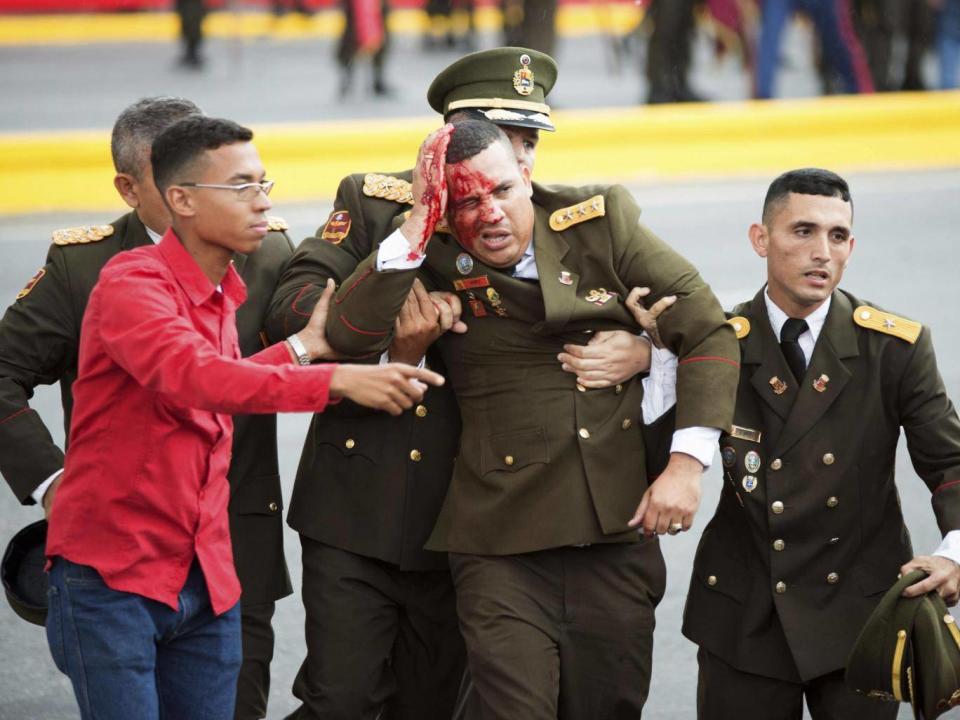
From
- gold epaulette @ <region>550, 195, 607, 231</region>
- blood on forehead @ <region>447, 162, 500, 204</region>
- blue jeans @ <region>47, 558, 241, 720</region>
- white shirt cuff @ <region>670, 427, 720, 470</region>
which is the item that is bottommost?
blue jeans @ <region>47, 558, 241, 720</region>

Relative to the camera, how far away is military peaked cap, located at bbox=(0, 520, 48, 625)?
4074mm

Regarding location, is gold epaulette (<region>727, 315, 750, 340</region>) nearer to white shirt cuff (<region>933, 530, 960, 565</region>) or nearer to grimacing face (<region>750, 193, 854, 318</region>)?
grimacing face (<region>750, 193, 854, 318</region>)

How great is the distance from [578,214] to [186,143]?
1.11 meters

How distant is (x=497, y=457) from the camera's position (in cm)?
Result: 417

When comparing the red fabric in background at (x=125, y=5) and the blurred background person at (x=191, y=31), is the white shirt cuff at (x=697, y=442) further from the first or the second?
the red fabric in background at (x=125, y=5)

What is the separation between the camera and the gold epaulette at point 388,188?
4410 millimetres

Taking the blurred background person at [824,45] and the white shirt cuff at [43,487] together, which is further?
the blurred background person at [824,45]

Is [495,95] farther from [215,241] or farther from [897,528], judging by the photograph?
[897,528]

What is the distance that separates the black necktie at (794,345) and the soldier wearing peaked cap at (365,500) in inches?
32.5

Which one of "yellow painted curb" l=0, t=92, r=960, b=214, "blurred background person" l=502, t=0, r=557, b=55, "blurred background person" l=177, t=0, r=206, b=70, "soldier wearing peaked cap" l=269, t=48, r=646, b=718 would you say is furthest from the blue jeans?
"blurred background person" l=177, t=0, r=206, b=70

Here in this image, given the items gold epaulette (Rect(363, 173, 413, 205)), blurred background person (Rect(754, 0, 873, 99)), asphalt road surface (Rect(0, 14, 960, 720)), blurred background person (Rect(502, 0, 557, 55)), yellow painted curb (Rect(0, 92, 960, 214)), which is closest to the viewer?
gold epaulette (Rect(363, 173, 413, 205))

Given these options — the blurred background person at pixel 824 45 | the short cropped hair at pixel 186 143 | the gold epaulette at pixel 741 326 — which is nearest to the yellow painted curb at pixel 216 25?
the blurred background person at pixel 824 45

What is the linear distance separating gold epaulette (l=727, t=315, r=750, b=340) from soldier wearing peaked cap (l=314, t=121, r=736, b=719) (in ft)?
0.85

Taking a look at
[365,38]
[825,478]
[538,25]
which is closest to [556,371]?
[825,478]
